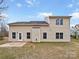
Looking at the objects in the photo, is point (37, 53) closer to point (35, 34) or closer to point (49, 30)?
point (35, 34)

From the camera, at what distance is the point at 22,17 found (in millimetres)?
42344

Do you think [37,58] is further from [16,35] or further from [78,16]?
[78,16]

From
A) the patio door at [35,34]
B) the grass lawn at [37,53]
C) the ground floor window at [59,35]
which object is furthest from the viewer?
the ground floor window at [59,35]

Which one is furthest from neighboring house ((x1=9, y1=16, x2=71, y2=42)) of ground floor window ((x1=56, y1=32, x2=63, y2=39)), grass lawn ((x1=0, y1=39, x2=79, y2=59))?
grass lawn ((x1=0, y1=39, x2=79, y2=59))

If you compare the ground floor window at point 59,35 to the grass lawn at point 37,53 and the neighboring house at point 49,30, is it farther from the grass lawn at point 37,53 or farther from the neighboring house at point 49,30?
the grass lawn at point 37,53

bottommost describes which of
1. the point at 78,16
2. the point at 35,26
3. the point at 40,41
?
the point at 40,41

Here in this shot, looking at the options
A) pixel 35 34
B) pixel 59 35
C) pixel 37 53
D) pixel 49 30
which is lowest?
pixel 37 53

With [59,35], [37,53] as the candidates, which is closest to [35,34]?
[59,35]

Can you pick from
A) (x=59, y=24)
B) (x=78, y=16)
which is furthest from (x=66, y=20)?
(x=78, y=16)

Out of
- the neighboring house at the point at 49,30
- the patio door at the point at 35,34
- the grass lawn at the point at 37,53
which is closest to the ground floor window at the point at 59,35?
the neighboring house at the point at 49,30

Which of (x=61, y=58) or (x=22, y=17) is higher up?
(x=22, y=17)

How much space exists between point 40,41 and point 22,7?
32.9ft

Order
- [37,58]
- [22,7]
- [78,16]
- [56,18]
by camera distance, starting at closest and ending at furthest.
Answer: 1. [37,58]
2. [56,18]
3. [22,7]
4. [78,16]

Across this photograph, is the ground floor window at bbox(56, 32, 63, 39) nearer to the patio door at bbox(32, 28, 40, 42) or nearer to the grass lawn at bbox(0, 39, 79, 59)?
the patio door at bbox(32, 28, 40, 42)
